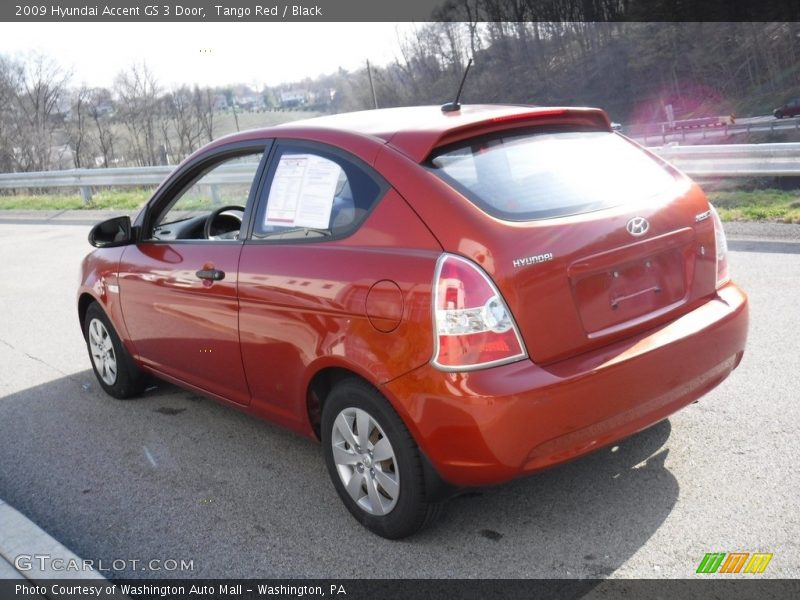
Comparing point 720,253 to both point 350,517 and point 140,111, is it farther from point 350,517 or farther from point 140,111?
point 140,111

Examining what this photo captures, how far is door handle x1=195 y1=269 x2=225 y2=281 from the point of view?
398 centimetres

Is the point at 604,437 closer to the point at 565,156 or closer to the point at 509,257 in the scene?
the point at 509,257

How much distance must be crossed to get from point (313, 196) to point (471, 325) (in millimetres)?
1104

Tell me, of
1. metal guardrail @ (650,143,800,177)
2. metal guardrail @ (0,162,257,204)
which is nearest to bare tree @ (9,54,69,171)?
metal guardrail @ (0,162,257,204)

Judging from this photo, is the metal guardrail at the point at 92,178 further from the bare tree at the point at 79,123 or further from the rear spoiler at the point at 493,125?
the bare tree at the point at 79,123

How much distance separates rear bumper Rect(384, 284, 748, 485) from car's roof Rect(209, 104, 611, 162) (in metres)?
0.96

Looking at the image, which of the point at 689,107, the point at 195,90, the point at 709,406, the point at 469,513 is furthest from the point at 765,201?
the point at 689,107

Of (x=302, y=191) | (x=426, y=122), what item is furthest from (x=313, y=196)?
(x=426, y=122)

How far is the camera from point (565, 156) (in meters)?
3.40

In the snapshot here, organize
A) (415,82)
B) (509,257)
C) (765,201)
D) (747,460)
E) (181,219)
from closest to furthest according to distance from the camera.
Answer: (509,257) < (747,460) < (181,219) < (765,201) < (415,82)

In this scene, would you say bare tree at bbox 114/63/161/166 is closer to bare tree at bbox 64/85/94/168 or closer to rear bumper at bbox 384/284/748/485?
bare tree at bbox 64/85/94/168

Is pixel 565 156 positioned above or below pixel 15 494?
above

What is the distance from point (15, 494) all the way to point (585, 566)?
2969 mm

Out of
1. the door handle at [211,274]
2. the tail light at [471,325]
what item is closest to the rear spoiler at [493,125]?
the tail light at [471,325]
